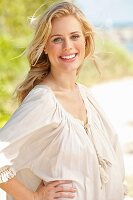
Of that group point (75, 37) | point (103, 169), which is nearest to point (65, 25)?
point (75, 37)

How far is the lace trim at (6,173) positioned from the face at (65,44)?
0.50 metres

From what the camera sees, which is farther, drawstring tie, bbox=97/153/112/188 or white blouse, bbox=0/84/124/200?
drawstring tie, bbox=97/153/112/188

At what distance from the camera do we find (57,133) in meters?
2.66

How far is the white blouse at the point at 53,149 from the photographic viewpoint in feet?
8.50

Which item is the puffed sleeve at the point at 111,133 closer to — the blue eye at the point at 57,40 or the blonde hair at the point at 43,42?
the blonde hair at the point at 43,42

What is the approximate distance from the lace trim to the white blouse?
2 centimetres

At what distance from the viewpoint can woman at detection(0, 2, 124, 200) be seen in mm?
2611

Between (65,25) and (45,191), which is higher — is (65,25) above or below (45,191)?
above

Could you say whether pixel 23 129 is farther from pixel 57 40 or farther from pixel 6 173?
pixel 57 40

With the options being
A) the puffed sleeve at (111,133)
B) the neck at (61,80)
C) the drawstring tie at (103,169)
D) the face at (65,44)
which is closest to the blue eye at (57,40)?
the face at (65,44)

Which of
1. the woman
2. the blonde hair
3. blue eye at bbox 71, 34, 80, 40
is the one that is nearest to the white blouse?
the woman

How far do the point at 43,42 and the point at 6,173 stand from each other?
588 mm

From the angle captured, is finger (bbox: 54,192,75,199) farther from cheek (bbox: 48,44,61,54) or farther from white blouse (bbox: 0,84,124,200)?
cheek (bbox: 48,44,61,54)

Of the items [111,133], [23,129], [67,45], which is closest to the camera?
[23,129]
